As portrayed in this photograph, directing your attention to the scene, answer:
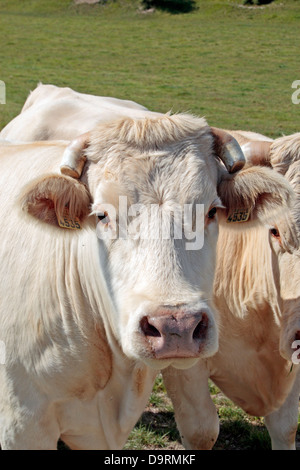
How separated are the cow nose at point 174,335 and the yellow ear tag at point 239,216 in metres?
0.91

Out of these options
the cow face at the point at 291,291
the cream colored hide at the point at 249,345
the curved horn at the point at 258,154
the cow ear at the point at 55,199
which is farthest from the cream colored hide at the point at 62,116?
the cow ear at the point at 55,199

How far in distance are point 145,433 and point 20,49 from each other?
94.1 ft

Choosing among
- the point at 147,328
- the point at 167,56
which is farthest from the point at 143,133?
the point at 167,56

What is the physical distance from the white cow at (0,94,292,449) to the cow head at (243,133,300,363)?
1.17 ft

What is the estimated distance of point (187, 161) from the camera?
335 cm

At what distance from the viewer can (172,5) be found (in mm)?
41344

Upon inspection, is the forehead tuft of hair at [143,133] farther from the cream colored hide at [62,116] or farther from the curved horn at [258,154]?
the cream colored hide at [62,116]

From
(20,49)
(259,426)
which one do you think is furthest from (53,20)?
(259,426)

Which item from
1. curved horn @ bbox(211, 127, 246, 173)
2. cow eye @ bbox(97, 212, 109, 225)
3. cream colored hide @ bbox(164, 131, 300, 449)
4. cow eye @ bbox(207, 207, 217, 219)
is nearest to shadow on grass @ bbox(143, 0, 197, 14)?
cream colored hide @ bbox(164, 131, 300, 449)

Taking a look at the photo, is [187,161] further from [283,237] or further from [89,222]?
[283,237]

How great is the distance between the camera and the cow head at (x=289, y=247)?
13.0 ft

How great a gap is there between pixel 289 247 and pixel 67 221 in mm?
1373

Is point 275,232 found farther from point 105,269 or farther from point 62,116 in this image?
point 62,116

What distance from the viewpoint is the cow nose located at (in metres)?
2.80
